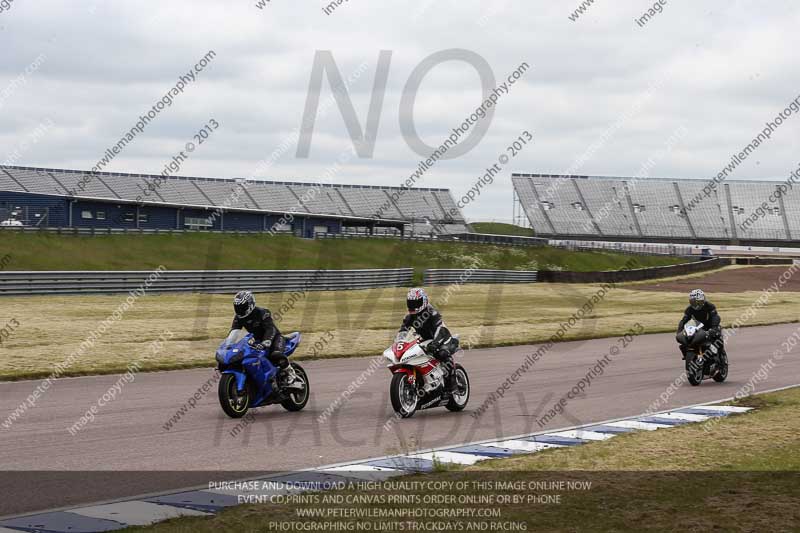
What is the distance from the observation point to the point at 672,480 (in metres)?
9.61

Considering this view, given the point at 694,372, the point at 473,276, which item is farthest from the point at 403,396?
the point at 473,276

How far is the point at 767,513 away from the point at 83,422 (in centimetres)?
841

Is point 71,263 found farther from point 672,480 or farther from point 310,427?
point 672,480

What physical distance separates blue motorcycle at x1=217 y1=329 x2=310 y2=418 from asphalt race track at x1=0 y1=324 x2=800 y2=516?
0.90 ft

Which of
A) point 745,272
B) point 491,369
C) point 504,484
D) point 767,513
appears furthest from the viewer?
point 745,272

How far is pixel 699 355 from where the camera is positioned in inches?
754

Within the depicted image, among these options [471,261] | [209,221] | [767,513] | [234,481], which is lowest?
[767,513]

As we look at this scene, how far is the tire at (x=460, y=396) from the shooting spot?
14891 millimetres

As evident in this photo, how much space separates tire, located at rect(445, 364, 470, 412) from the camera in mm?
14891

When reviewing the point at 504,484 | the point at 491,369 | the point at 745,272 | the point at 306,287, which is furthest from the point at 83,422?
the point at 745,272

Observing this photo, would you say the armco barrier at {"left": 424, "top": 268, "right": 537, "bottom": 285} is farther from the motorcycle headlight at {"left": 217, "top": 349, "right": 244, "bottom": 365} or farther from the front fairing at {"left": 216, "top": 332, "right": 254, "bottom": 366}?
the motorcycle headlight at {"left": 217, "top": 349, "right": 244, "bottom": 365}

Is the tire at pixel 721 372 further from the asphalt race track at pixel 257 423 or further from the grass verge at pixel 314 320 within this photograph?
the grass verge at pixel 314 320

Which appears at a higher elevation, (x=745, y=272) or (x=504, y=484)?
(x=745, y=272)

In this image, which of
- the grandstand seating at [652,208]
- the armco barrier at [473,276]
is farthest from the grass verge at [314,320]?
the grandstand seating at [652,208]
